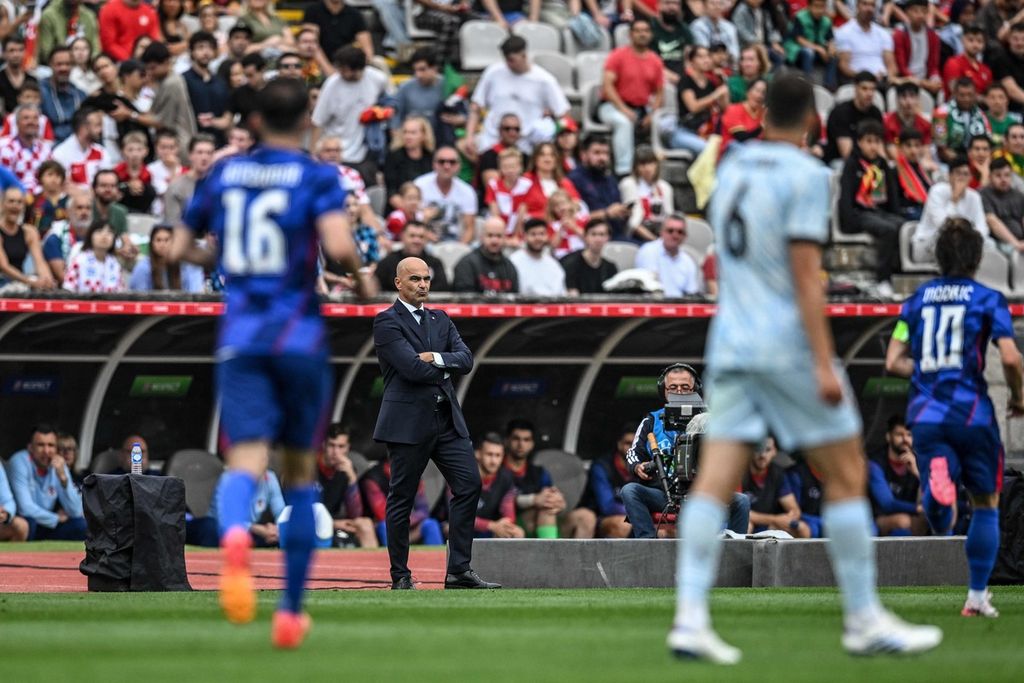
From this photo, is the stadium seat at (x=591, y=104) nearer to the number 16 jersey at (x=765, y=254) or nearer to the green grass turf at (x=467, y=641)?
the green grass turf at (x=467, y=641)

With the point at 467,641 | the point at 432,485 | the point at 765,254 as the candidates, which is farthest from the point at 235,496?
the point at 432,485

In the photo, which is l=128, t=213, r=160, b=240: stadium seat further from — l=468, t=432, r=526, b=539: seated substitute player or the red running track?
l=468, t=432, r=526, b=539: seated substitute player

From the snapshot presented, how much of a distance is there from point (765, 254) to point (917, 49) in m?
18.1

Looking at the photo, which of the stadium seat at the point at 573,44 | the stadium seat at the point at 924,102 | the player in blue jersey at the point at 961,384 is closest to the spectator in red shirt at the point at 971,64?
the stadium seat at the point at 924,102

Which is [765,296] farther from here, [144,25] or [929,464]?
[144,25]

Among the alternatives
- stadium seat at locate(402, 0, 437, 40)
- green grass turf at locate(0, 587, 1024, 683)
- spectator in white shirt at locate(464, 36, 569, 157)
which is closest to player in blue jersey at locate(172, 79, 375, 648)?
green grass turf at locate(0, 587, 1024, 683)

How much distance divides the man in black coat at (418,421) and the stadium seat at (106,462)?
19.0 feet

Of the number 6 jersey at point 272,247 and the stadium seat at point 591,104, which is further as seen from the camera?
the stadium seat at point 591,104

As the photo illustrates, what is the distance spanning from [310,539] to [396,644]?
566 mm

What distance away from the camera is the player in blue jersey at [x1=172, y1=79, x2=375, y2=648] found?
7035 mm

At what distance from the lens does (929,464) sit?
9531 mm

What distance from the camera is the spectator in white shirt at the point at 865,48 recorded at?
23844 mm

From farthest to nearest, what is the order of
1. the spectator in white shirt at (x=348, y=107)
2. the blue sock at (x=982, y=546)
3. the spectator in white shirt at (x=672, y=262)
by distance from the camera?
the spectator in white shirt at (x=348, y=107) → the spectator in white shirt at (x=672, y=262) → the blue sock at (x=982, y=546)

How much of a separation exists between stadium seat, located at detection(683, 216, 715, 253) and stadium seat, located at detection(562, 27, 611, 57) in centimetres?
374
